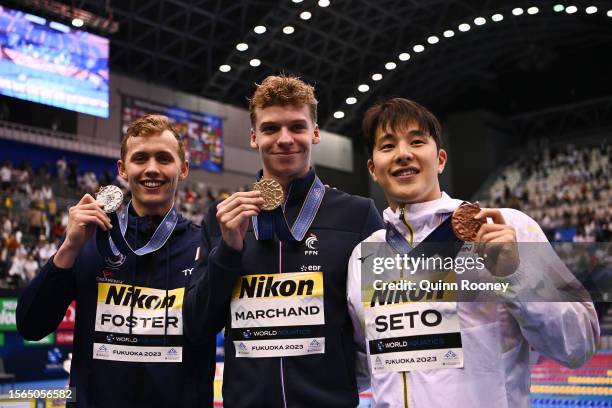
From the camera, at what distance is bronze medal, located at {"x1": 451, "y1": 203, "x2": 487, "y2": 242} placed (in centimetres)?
181

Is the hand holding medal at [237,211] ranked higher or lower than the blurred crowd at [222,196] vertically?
lower

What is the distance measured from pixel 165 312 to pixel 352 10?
19.8 meters

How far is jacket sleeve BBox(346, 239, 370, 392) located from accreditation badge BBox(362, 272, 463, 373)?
0.12 meters

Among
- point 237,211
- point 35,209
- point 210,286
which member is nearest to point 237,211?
point 237,211

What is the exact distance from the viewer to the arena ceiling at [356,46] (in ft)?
67.1

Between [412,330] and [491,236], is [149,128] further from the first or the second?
[491,236]

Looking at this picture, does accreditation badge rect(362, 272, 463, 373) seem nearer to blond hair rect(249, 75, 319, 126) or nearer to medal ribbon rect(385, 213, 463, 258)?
medal ribbon rect(385, 213, 463, 258)

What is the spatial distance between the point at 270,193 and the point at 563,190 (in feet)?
83.8

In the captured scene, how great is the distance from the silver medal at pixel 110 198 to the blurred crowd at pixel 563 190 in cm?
1925

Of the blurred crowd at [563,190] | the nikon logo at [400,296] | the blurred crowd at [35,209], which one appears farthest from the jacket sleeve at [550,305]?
the blurred crowd at [563,190]

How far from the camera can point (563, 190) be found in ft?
83.3

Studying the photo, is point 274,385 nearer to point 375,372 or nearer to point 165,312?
point 375,372

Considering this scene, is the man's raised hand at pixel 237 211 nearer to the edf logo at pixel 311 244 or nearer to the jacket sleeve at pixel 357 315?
the edf logo at pixel 311 244

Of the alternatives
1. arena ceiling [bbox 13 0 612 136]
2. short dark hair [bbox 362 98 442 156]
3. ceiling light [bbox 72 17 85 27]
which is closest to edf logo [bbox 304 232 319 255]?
short dark hair [bbox 362 98 442 156]
